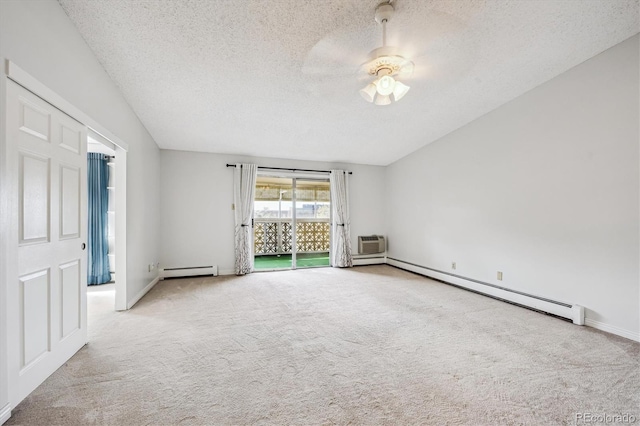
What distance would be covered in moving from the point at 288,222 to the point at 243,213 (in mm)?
2119

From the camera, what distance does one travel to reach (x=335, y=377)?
6.46 ft

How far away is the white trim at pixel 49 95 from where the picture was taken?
5.21 feet

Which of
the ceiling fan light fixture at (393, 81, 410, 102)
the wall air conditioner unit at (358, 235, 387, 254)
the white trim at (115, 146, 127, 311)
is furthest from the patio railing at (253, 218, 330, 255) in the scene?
the ceiling fan light fixture at (393, 81, 410, 102)

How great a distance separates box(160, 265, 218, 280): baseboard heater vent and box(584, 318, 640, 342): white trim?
5.40 metres

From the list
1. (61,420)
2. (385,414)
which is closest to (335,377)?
(385,414)

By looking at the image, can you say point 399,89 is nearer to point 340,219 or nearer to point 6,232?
point 6,232

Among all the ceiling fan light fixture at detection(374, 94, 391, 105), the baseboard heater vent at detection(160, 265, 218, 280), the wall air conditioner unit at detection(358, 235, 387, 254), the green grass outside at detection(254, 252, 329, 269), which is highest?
the ceiling fan light fixture at detection(374, 94, 391, 105)

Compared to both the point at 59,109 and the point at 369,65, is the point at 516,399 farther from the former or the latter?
the point at 59,109

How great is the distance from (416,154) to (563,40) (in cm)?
295

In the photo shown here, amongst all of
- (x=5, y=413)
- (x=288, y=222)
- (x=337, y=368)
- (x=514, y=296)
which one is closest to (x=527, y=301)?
(x=514, y=296)

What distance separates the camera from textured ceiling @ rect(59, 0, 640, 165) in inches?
88.5

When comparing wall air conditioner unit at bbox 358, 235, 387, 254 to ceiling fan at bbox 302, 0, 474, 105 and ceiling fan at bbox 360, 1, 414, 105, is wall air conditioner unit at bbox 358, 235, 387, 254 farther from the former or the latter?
ceiling fan at bbox 360, 1, 414, 105

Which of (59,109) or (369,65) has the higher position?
(369,65)

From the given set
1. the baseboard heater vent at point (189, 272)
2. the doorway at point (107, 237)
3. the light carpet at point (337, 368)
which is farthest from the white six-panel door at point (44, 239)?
the baseboard heater vent at point (189, 272)
